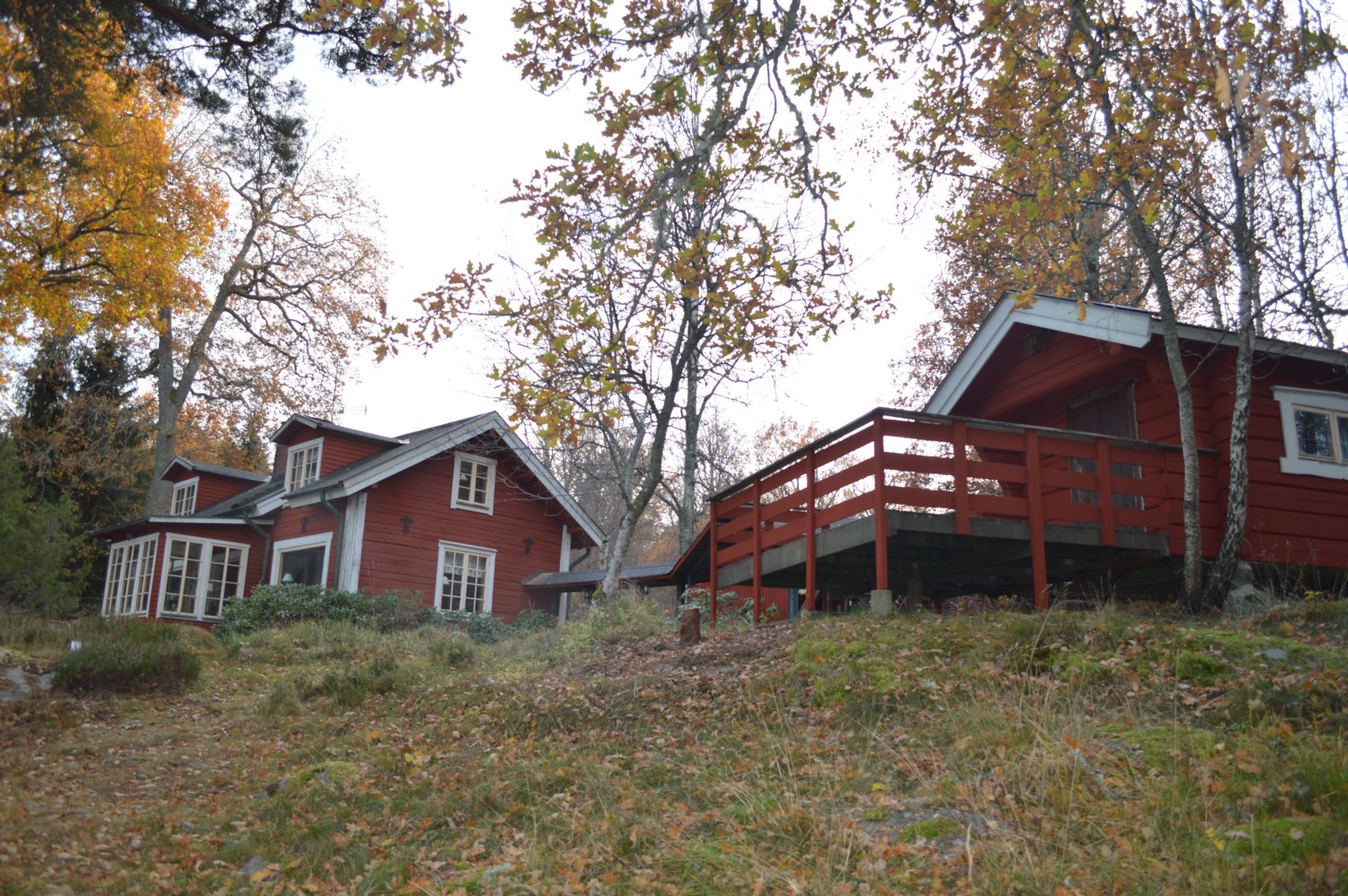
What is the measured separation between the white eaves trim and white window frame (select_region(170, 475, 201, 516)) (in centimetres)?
547

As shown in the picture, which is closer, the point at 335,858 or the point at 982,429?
the point at 335,858

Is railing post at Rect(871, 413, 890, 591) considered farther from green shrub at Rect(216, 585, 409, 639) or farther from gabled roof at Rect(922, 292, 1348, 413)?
green shrub at Rect(216, 585, 409, 639)

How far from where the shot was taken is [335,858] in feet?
21.9

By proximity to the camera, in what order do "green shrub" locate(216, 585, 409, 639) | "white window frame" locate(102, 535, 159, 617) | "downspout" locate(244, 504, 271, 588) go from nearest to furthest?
1. "green shrub" locate(216, 585, 409, 639)
2. "white window frame" locate(102, 535, 159, 617)
3. "downspout" locate(244, 504, 271, 588)

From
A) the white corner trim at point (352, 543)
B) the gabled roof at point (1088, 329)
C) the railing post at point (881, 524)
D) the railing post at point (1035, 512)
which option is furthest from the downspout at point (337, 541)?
the railing post at point (1035, 512)

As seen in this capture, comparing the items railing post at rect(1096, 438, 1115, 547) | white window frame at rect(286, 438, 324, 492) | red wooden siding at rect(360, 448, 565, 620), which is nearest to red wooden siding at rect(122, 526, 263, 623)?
white window frame at rect(286, 438, 324, 492)

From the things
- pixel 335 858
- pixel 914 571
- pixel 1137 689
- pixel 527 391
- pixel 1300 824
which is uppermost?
pixel 527 391

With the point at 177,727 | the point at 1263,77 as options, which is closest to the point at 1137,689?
the point at 1263,77

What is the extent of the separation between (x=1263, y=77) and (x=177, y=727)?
43.2ft

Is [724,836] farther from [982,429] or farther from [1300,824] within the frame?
[982,429]

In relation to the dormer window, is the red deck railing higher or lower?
lower

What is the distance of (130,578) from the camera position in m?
25.4

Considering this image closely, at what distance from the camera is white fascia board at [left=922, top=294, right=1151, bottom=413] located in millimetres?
11727

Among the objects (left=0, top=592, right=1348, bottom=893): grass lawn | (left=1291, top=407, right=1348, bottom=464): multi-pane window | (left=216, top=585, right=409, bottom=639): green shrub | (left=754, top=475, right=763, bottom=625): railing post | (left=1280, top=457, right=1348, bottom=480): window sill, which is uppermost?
(left=1291, top=407, right=1348, bottom=464): multi-pane window
